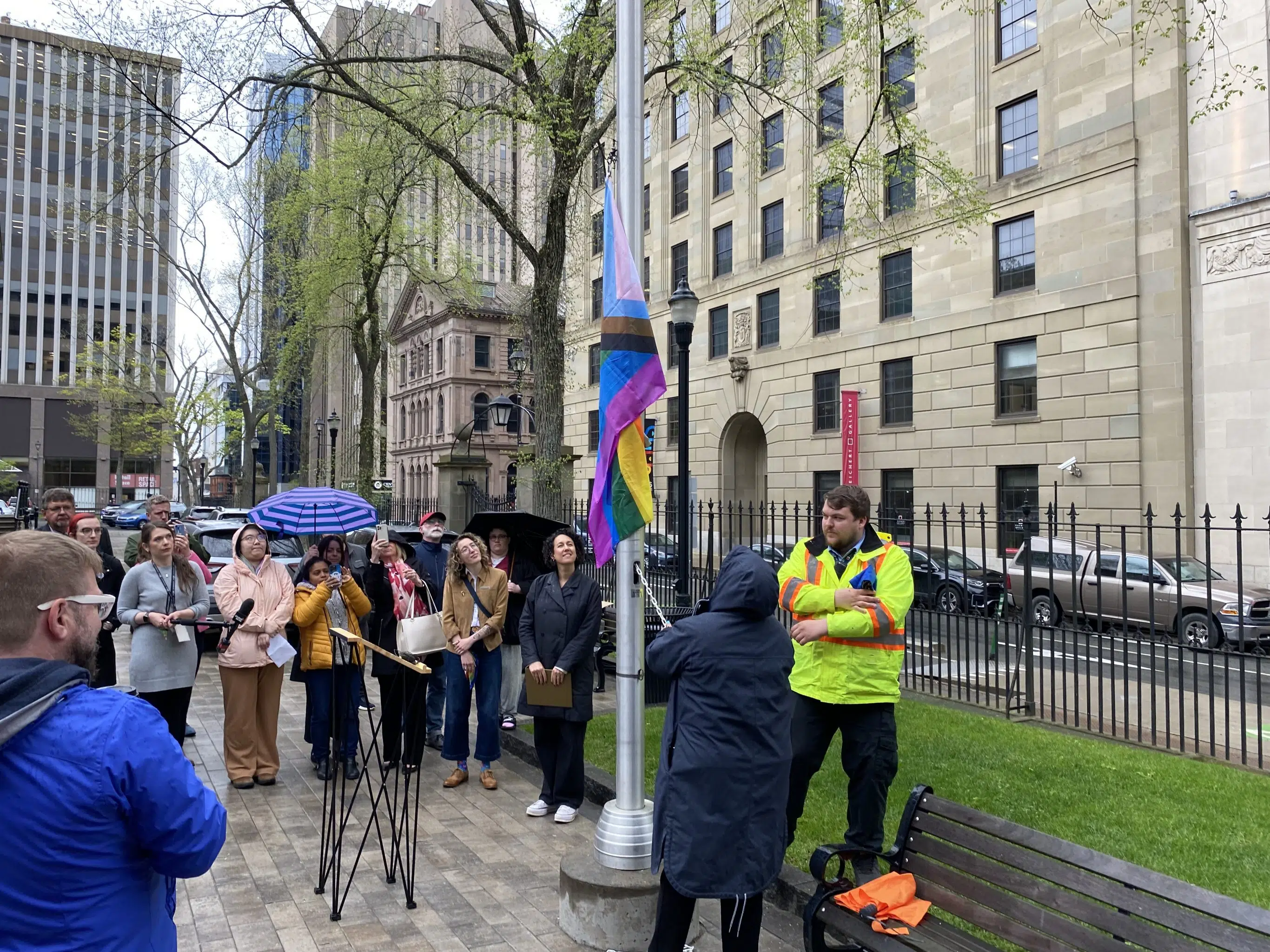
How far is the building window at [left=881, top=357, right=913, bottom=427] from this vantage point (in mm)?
27250

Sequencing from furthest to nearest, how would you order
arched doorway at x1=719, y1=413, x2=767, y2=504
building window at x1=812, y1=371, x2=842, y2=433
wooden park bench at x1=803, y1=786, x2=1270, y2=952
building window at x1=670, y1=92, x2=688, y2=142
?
building window at x1=670, y1=92, x2=688, y2=142 < arched doorway at x1=719, y1=413, x2=767, y2=504 < building window at x1=812, y1=371, x2=842, y2=433 < wooden park bench at x1=803, y1=786, x2=1270, y2=952

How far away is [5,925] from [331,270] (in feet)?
79.1

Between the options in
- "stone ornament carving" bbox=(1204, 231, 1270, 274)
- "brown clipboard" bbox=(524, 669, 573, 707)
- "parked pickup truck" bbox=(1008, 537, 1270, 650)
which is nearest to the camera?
"brown clipboard" bbox=(524, 669, 573, 707)

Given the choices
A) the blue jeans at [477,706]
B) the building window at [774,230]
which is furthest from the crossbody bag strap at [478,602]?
the building window at [774,230]

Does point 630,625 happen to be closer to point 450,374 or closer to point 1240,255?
point 1240,255

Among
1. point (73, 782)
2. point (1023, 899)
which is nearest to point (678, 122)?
point (1023, 899)

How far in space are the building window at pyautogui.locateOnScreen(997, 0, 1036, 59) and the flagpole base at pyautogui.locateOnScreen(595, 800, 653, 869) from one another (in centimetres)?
2535

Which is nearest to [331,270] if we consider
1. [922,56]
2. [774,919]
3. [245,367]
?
[245,367]

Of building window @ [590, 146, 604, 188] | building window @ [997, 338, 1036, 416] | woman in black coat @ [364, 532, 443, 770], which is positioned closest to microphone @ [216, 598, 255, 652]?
woman in black coat @ [364, 532, 443, 770]

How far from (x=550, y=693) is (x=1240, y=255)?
805 inches

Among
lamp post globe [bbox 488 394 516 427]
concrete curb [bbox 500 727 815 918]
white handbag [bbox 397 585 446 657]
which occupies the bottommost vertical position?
concrete curb [bbox 500 727 815 918]

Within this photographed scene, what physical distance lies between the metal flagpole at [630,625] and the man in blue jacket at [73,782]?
2813 millimetres

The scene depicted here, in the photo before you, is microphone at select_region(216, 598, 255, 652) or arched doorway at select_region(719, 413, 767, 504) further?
arched doorway at select_region(719, 413, 767, 504)

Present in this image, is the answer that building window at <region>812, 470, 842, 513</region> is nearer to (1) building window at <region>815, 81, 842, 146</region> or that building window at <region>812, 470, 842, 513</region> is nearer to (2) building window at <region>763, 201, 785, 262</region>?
(2) building window at <region>763, 201, 785, 262</region>
